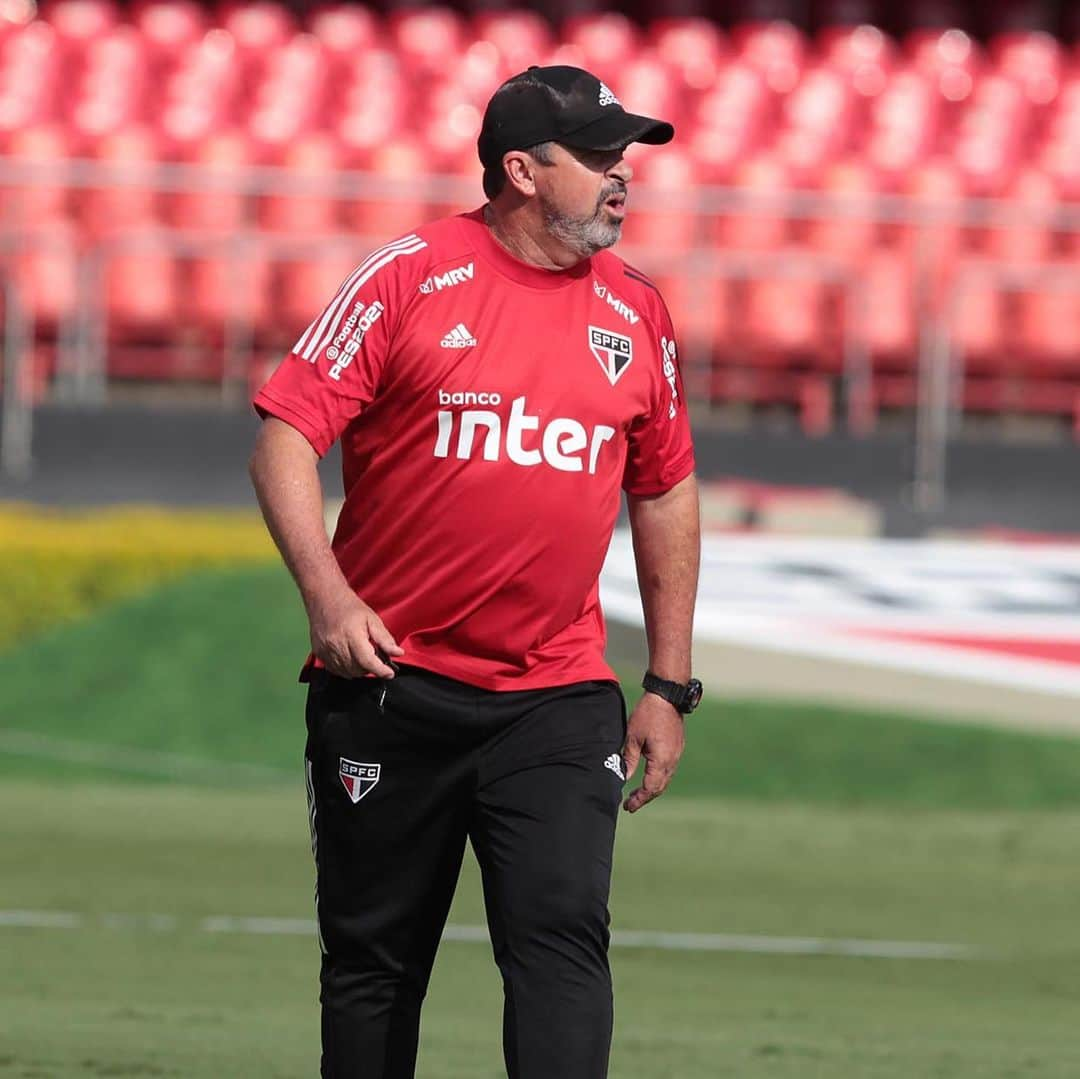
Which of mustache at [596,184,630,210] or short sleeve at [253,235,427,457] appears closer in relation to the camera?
short sleeve at [253,235,427,457]

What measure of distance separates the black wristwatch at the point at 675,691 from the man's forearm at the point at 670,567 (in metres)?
0.01

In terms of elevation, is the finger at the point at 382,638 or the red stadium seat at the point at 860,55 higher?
the finger at the point at 382,638

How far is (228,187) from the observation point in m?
15.9

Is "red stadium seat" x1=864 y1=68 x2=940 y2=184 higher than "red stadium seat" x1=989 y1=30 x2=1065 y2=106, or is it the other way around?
"red stadium seat" x1=989 y1=30 x2=1065 y2=106

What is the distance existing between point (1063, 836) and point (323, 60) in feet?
37.7

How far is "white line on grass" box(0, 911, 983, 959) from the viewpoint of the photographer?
773 centimetres

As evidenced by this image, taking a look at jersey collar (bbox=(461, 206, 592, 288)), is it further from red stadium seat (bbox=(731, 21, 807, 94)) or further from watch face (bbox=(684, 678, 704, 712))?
red stadium seat (bbox=(731, 21, 807, 94))

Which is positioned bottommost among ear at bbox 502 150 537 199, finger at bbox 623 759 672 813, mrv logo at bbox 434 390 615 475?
finger at bbox 623 759 672 813

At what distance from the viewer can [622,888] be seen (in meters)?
8.87

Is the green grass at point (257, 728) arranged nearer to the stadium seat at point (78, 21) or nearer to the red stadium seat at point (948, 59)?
the stadium seat at point (78, 21)

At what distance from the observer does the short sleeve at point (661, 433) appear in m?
4.63

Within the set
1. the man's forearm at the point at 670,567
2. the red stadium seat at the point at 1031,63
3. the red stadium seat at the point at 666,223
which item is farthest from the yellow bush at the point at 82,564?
the red stadium seat at the point at 1031,63

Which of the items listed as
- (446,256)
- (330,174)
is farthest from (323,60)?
(446,256)

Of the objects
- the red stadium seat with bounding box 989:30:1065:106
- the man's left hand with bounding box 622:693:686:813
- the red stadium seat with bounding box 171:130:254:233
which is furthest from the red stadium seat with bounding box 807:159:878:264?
the man's left hand with bounding box 622:693:686:813
